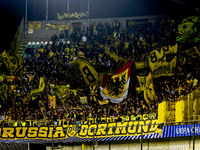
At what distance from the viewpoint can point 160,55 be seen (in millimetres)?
15836

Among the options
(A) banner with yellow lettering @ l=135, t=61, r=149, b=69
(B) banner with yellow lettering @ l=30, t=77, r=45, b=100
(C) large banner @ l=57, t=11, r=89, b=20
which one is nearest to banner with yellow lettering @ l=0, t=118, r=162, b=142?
(B) banner with yellow lettering @ l=30, t=77, r=45, b=100

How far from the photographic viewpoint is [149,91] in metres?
15.0

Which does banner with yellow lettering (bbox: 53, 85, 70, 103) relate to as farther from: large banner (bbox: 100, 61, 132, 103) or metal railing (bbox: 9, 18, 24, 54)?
metal railing (bbox: 9, 18, 24, 54)

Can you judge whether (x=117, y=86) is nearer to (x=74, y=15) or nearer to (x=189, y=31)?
(x=189, y=31)

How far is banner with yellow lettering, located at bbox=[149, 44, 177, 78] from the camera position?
15625mm

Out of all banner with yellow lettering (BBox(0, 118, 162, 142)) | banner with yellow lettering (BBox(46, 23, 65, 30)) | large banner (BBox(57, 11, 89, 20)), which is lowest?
banner with yellow lettering (BBox(0, 118, 162, 142))

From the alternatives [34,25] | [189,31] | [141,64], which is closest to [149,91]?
[141,64]

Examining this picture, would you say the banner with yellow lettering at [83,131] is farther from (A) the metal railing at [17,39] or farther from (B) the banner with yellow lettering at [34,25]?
(B) the banner with yellow lettering at [34,25]

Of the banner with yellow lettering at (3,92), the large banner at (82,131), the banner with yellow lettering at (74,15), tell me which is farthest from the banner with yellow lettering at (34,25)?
the large banner at (82,131)

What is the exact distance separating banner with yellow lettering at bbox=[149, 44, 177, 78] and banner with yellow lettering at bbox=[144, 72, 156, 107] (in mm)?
1021

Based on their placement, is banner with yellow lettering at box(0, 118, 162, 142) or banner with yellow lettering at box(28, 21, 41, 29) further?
banner with yellow lettering at box(28, 21, 41, 29)

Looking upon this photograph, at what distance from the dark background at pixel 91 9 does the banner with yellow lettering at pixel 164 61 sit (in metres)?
7.73

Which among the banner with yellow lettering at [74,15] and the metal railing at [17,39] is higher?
the banner with yellow lettering at [74,15]

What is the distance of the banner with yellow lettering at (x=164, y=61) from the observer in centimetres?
1562
